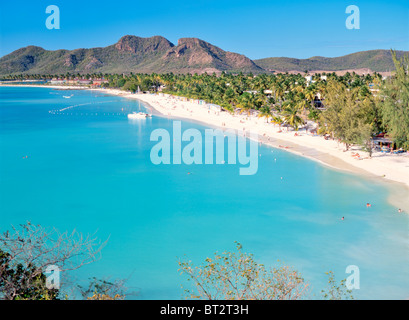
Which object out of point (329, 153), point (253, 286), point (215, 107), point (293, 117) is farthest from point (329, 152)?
point (215, 107)

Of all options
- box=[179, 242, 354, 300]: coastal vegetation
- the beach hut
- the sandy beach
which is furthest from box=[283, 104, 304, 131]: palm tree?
box=[179, 242, 354, 300]: coastal vegetation

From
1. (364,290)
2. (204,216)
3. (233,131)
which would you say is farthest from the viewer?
(233,131)

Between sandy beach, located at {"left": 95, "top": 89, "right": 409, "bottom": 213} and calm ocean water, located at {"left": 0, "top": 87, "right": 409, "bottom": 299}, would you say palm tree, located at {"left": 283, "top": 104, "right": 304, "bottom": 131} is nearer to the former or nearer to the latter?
sandy beach, located at {"left": 95, "top": 89, "right": 409, "bottom": 213}

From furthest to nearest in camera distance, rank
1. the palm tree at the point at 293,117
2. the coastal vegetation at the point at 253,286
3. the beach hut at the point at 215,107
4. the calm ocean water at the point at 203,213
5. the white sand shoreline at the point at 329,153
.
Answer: the beach hut at the point at 215,107 < the palm tree at the point at 293,117 < the white sand shoreline at the point at 329,153 < the calm ocean water at the point at 203,213 < the coastal vegetation at the point at 253,286

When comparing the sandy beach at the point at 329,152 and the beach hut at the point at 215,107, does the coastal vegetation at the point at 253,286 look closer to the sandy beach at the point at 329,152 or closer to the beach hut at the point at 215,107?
the sandy beach at the point at 329,152

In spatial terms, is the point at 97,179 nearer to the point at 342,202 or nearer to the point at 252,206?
the point at 252,206

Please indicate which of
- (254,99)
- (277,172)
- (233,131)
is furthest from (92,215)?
(254,99)

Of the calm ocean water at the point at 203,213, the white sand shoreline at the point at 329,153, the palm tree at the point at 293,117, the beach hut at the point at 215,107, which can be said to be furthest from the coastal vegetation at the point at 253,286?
the beach hut at the point at 215,107

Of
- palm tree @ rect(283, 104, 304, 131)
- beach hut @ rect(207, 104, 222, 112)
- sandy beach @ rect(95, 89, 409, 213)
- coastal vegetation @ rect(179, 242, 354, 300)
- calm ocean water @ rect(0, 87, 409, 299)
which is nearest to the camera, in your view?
coastal vegetation @ rect(179, 242, 354, 300)
